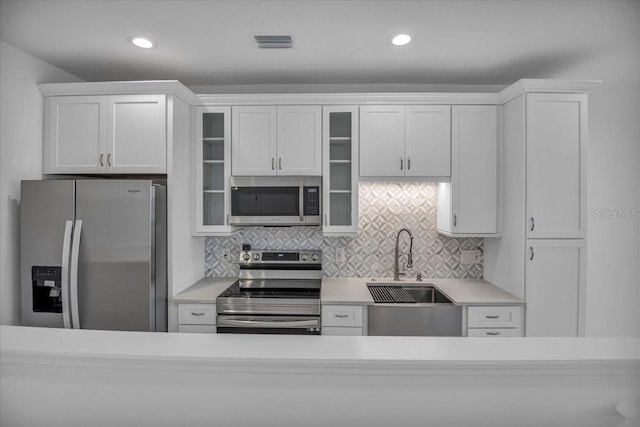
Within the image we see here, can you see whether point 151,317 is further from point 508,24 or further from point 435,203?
point 508,24

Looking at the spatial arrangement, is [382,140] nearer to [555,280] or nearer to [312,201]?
[312,201]

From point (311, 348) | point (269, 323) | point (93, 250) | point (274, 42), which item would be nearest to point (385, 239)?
point (269, 323)

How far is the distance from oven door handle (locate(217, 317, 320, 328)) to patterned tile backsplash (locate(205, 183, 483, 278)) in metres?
0.68

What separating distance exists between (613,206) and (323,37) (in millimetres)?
2708

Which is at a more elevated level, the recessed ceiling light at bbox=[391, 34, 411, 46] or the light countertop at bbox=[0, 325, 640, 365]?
the recessed ceiling light at bbox=[391, 34, 411, 46]

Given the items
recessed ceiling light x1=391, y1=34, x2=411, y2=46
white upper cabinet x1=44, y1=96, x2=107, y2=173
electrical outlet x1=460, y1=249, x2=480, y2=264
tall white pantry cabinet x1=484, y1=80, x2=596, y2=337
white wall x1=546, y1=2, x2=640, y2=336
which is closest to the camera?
recessed ceiling light x1=391, y1=34, x2=411, y2=46

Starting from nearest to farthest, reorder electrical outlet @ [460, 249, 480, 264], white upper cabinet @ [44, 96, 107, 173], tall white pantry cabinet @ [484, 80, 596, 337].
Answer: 1. tall white pantry cabinet @ [484, 80, 596, 337]
2. white upper cabinet @ [44, 96, 107, 173]
3. electrical outlet @ [460, 249, 480, 264]

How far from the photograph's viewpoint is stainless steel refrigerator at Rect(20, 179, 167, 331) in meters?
2.18

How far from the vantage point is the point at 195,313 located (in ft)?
7.89

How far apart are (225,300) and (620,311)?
316 cm

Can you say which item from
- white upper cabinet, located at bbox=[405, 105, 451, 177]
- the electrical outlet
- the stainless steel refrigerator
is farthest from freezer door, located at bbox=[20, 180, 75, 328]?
the electrical outlet

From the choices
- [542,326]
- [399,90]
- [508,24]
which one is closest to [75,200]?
[399,90]

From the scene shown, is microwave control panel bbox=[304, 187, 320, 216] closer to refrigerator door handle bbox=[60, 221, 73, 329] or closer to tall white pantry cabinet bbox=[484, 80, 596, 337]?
tall white pantry cabinet bbox=[484, 80, 596, 337]

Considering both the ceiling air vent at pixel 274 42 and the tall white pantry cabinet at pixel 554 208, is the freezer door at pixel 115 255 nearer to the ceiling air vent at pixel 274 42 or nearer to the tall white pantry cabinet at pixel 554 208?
the ceiling air vent at pixel 274 42
